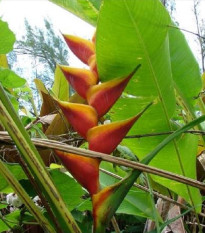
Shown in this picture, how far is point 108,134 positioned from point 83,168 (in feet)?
0.15

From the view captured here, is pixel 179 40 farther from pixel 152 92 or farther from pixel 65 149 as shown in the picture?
pixel 65 149

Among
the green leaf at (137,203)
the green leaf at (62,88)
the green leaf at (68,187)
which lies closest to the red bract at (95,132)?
the green leaf at (68,187)

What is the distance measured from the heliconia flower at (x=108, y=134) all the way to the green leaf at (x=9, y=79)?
0.38 m

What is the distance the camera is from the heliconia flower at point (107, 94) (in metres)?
0.42

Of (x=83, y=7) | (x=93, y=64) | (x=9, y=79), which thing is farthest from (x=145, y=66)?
(x=9, y=79)

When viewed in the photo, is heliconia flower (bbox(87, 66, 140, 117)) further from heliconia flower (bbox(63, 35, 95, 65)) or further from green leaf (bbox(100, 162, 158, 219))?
green leaf (bbox(100, 162, 158, 219))

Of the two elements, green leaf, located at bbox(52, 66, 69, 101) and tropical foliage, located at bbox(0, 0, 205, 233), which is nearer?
tropical foliage, located at bbox(0, 0, 205, 233)

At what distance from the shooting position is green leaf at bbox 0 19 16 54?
0.62m

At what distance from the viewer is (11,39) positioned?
0.64 m

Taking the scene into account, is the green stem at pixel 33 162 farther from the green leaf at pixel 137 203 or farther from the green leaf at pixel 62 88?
the green leaf at pixel 62 88

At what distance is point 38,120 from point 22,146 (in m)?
0.41

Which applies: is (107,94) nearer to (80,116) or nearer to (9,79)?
(80,116)

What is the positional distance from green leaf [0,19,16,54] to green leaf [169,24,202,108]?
0.89ft

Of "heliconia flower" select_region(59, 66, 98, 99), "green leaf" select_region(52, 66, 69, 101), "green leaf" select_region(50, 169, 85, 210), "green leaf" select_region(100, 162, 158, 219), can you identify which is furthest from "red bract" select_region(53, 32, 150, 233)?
"green leaf" select_region(52, 66, 69, 101)
